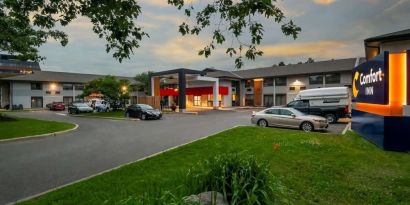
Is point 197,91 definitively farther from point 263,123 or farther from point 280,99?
point 263,123

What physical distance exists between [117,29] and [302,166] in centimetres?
618

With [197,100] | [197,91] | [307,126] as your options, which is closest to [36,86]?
[197,100]

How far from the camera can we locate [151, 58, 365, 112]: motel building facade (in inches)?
1639

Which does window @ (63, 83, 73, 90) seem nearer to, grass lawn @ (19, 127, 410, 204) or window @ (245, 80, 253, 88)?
window @ (245, 80, 253, 88)

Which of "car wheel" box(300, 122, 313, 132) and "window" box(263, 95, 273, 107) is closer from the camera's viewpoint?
"car wheel" box(300, 122, 313, 132)

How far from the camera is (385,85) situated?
9.49 m

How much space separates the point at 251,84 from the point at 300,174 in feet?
157

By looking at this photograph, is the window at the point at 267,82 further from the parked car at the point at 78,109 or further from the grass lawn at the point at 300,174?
the grass lawn at the point at 300,174

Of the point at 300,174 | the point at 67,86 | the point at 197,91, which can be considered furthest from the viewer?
the point at 67,86

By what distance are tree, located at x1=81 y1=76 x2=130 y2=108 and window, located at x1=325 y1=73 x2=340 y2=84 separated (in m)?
30.4

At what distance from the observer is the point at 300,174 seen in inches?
273

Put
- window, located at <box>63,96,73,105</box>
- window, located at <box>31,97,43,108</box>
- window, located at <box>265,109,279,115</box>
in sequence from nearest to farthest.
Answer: window, located at <box>265,109,279,115</box>, window, located at <box>31,97,43,108</box>, window, located at <box>63,96,73,105</box>

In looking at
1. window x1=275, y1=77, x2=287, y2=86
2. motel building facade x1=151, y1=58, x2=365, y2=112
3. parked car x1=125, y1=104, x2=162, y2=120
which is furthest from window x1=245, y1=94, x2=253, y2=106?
parked car x1=125, y1=104, x2=162, y2=120

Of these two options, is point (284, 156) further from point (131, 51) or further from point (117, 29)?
point (117, 29)
